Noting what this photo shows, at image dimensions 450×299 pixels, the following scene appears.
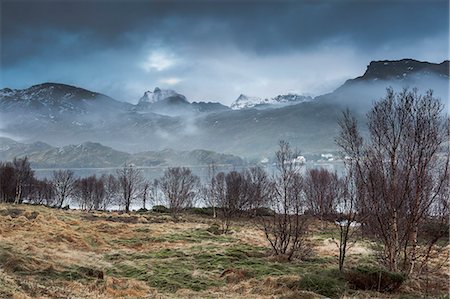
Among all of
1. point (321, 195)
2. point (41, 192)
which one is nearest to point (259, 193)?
point (321, 195)

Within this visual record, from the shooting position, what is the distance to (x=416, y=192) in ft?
55.0

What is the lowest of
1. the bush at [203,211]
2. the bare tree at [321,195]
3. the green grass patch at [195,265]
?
the bush at [203,211]

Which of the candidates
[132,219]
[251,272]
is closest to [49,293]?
[251,272]

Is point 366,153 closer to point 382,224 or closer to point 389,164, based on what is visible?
point 389,164

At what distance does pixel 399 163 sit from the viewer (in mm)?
17859

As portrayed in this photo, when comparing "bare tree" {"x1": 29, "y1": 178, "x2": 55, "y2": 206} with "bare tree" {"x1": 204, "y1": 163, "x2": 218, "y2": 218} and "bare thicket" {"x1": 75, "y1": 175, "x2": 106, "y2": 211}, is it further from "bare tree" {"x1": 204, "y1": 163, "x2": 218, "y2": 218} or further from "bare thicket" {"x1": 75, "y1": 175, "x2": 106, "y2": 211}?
"bare tree" {"x1": 204, "y1": 163, "x2": 218, "y2": 218}

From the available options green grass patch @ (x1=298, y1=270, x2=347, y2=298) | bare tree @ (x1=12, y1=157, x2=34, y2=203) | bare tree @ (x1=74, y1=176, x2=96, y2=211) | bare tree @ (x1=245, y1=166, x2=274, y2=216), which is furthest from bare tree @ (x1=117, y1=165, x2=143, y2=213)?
green grass patch @ (x1=298, y1=270, x2=347, y2=298)

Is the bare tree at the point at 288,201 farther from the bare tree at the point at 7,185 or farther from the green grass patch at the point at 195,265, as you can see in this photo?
the bare tree at the point at 7,185

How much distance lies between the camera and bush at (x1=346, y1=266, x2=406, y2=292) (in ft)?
48.4

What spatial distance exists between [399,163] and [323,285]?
723cm

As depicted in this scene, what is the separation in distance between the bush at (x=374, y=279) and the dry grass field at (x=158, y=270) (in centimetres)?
39

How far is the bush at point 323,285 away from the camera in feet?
45.8

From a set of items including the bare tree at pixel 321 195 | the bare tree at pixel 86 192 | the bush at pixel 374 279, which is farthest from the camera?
the bare tree at pixel 86 192

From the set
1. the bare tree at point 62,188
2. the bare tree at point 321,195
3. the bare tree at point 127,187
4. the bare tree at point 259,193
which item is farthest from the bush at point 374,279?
the bare tree at point 62,188
